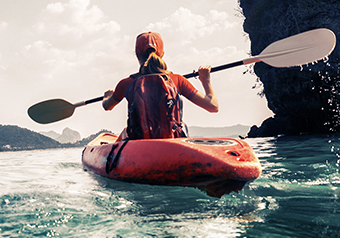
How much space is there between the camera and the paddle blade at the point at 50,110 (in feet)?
19.1

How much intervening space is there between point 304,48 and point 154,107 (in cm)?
293

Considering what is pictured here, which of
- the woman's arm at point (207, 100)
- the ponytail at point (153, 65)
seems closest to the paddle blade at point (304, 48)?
the woman's arm at point (207, 100)

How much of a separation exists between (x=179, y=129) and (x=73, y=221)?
1.75 meters

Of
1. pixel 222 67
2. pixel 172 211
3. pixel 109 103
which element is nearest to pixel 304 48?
pixel 222 67

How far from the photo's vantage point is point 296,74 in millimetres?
13594

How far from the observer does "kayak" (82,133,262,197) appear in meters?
2.33

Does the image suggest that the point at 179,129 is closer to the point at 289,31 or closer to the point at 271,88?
the point at 289,31

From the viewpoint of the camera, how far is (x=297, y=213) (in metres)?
1.84

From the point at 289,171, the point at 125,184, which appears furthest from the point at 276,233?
the point at 289,171

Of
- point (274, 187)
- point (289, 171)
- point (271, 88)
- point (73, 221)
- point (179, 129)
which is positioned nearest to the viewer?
point (73, 221)

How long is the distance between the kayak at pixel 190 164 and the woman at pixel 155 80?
17.5 inches

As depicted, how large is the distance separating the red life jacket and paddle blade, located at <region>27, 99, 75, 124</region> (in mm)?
3052

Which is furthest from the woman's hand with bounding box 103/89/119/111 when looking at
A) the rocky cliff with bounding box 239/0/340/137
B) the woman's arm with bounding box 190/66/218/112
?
the rocky cliff with bounding box 239/0/340/137

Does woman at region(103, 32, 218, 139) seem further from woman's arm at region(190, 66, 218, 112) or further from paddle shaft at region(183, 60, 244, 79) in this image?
paddle shaft at region(183, 60, 244, 79)
